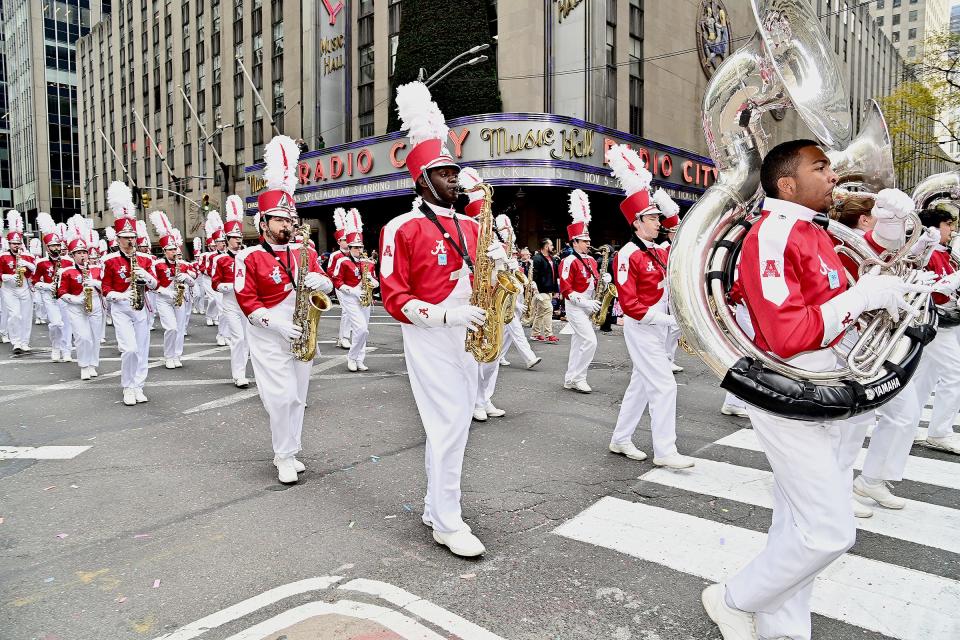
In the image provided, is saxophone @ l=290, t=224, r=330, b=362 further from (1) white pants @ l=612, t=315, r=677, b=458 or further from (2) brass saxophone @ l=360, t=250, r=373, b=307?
(2) brass saxophone @ l=360, t=250, r=373, b=307

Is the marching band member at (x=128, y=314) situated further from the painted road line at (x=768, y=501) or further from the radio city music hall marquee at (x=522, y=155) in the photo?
the radio city music hall marquee at (x=522, y=155)

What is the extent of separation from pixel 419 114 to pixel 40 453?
5141 millimetres

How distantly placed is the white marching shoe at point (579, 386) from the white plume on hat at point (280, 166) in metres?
4.83

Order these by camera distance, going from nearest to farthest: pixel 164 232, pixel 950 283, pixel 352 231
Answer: pixel 950 283
pixel 352 231
pixel 164 232

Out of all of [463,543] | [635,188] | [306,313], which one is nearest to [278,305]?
[306,313]

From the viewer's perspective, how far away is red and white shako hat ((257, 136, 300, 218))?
582 cm

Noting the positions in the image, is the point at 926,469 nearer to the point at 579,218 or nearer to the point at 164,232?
the point at 579,218

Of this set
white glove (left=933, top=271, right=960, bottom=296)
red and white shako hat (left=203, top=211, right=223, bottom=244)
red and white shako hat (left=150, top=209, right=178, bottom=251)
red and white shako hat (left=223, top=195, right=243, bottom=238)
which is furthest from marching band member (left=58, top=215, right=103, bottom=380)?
white glove (left=933, top=271, right=960, bottom=296)

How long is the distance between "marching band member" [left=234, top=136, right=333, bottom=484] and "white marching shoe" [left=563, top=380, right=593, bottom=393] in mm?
4425

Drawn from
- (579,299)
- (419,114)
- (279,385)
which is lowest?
(279,385)

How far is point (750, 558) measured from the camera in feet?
13.0

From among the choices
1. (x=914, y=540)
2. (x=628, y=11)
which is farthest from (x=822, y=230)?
(x=628, y=11)

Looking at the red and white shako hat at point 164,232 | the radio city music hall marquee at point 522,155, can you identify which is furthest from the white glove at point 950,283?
the radio city music hall marquee at point 522,155

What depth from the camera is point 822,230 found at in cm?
292
